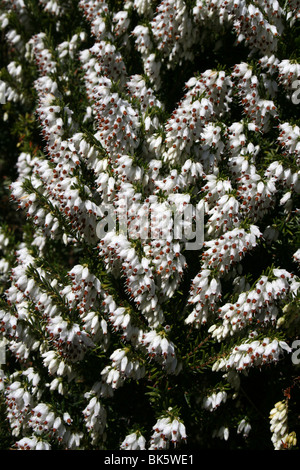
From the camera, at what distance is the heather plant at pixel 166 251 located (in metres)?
4.09

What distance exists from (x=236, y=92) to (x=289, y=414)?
10.2 feet

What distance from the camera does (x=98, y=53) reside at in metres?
5.05

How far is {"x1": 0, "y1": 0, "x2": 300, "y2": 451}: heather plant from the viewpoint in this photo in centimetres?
409
